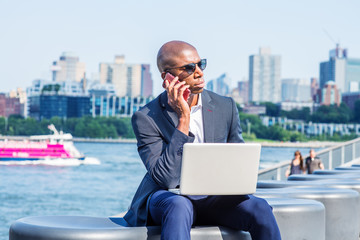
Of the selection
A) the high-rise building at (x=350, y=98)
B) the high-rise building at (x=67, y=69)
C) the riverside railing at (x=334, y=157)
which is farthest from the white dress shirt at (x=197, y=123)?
the high-rise building at (x=67, y=69)

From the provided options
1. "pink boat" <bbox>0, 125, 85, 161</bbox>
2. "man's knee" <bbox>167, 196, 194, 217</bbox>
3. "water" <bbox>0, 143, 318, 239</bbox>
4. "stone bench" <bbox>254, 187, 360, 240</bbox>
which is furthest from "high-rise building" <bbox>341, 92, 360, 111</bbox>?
"man's knee" <bbox>167, 196, 194, 217</bbox>

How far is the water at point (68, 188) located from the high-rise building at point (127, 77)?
9733cm

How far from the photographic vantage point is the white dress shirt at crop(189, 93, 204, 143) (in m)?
2.96

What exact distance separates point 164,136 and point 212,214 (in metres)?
0.39

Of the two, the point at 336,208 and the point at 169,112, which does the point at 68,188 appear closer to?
the point at 336,208

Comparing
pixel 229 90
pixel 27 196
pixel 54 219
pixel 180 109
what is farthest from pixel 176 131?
pixel 229 90

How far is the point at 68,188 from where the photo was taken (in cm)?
5669

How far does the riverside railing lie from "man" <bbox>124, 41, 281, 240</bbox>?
19.8 ft

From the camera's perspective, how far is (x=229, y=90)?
18425 cm

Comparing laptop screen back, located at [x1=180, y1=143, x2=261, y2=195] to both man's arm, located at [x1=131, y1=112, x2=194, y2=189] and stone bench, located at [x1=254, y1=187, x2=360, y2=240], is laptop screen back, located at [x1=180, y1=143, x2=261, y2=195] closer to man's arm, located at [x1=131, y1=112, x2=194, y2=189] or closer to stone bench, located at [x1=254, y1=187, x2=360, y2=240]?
man's arm, located at [x1=131, y1=112, x2=194, y2=189]

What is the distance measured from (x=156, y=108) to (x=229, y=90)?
182 meters

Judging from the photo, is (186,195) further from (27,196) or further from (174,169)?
(27,196)

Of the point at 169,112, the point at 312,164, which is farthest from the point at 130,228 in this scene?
the point at 312,164

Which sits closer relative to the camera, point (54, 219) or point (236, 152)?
point (236, 152)
